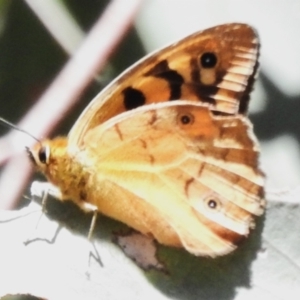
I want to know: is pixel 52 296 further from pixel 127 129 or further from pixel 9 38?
pixel 9 38

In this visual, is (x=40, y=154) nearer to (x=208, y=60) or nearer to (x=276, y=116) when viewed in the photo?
(x=208, y=60)

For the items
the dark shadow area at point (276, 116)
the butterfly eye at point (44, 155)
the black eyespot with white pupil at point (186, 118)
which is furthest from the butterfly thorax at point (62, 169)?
the dark shadow area at point (276, 116)

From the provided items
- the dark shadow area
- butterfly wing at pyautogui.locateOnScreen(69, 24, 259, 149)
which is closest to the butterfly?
butterfly wing at pyautogui.locateOnScreen(69, 24, 259, 149)

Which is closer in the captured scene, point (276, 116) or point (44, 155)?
point (44, 155)

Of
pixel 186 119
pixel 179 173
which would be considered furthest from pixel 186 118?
pixel 179 173

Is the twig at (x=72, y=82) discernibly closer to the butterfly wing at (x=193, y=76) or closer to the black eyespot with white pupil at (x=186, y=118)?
the butterfly wing at (x=193, y=76)

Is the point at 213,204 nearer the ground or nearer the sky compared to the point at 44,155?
nearer the ground

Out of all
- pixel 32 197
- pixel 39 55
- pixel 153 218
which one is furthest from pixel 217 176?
pixel 39 55
